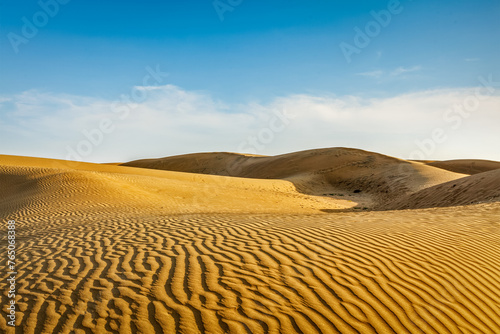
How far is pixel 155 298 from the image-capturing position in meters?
3.73

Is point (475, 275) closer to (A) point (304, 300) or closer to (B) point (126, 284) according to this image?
(A) point (304, 300)

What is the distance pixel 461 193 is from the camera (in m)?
14.5

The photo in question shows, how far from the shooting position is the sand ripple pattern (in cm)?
333

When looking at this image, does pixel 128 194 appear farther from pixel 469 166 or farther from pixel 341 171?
pixel 469 166

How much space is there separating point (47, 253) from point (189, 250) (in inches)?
108

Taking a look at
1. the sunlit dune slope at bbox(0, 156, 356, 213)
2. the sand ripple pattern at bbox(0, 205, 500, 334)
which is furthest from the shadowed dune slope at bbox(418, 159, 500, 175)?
the sand ripple pattern at bbox(0, 205, 500, 334)

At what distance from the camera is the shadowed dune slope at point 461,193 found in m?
13.1

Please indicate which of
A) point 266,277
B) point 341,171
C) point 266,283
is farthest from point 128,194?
point 341,171

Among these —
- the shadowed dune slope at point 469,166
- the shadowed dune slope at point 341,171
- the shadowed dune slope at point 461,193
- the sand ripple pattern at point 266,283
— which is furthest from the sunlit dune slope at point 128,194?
the shadowed dune slope at point 469,166

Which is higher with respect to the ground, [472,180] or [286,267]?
[472,180]

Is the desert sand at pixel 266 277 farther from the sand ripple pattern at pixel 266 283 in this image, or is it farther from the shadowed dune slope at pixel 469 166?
the shadowed dune slope at pixel 469 166

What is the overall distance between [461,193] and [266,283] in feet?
46.2

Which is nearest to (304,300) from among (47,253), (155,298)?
(155,298)

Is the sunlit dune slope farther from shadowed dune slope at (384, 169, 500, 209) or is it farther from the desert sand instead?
the desert sand
